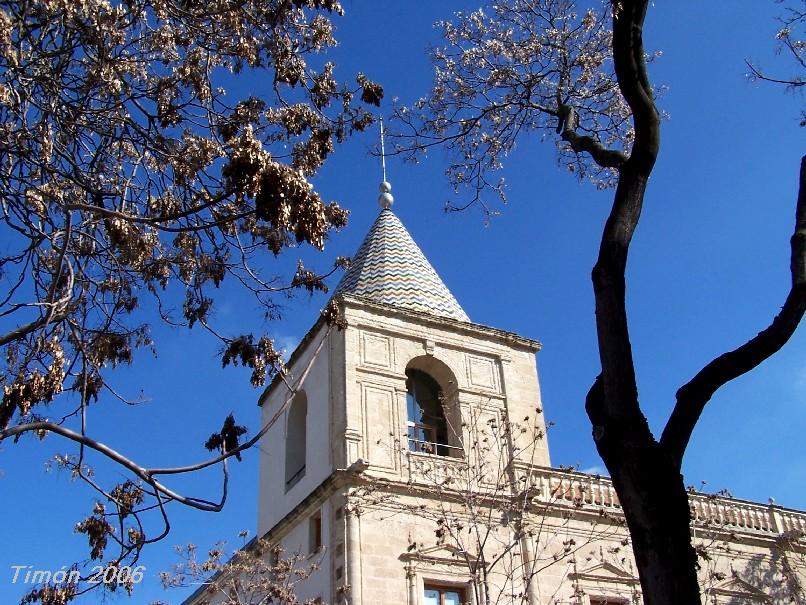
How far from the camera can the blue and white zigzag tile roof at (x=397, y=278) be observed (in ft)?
60.1

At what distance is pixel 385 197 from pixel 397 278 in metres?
4.04

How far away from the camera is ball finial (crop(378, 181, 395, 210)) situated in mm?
22219

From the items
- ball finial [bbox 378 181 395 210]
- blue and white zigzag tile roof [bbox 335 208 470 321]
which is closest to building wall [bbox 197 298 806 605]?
blue and white zigzag tile roof [bbox 335 208 470 321]

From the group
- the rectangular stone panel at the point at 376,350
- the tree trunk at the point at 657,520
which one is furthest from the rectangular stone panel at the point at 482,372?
the tree trunk at the point at 657,520

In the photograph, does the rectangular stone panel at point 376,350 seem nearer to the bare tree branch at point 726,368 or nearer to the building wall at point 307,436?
the building wall at point 307,436

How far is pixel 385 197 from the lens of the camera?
22.3m

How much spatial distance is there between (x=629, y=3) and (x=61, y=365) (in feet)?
17.5

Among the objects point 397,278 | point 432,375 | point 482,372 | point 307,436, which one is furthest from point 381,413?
point 397,278

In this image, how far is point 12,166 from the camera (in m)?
7.77

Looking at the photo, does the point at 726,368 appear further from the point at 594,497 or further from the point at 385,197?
the point at 385,197

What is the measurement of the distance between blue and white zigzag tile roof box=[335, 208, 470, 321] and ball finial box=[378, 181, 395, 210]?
1.54 m

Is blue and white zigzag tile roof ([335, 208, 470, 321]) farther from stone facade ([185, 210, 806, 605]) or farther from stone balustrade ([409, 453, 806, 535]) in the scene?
stone balustrade ([409, 453, 806, 535])

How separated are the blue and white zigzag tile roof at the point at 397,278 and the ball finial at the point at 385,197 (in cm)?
154

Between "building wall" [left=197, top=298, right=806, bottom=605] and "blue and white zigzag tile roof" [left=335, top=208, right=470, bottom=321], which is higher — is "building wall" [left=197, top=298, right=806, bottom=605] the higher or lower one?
the lower one
